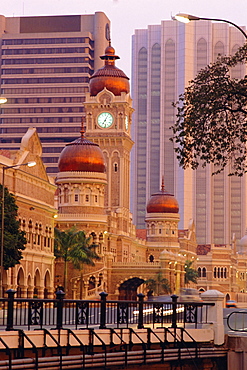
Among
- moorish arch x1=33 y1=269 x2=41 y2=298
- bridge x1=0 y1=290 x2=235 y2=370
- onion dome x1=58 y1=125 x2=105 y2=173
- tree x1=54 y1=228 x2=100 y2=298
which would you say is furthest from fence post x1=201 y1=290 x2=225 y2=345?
onion dome x1=58 y1=125 x2=105 y2=173

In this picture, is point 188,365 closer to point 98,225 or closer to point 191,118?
point 191,118

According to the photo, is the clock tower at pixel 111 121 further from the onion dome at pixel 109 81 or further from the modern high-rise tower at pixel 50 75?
the modern high-rise tower at pixel 50 75

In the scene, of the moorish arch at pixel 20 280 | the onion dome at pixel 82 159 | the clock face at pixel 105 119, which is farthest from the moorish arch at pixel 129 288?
the moorish arch at pixel 20 280

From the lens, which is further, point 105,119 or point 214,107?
point 105,119

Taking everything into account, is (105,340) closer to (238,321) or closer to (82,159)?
(238,321)

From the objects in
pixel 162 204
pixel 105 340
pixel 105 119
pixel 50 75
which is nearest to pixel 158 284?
pixel 105 119

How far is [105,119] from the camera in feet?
392

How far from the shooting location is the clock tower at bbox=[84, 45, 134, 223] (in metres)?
119

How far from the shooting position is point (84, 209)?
104 m

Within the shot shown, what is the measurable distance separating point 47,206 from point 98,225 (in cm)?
2386

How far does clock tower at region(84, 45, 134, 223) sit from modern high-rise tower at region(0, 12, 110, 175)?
52.6 m

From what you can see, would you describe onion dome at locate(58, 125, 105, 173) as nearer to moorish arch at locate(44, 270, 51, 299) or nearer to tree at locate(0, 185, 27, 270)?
moorish arch at locate(44, 270, 51, 299)

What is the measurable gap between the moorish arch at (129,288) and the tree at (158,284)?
2.47 metres

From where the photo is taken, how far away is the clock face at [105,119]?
392 ft
